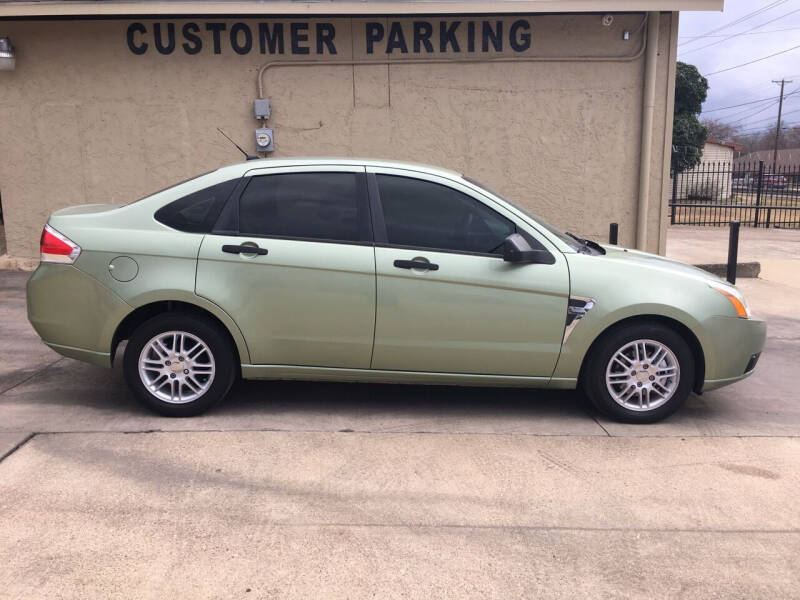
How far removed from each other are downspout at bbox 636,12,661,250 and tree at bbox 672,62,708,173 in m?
22.0

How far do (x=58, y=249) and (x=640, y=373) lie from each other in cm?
386

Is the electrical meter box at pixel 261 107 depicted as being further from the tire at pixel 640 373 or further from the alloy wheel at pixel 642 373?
the alloy wheel at pixel 642 373

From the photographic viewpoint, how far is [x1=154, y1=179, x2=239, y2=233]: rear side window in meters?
4.65

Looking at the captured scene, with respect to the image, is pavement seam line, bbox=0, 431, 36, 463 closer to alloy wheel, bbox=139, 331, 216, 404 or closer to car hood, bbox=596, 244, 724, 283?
alloy wheel, bbox=139, 331, 216, 404

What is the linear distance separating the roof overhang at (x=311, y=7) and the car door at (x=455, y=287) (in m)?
4.68

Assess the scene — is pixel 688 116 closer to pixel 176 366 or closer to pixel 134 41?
pixel 134 41

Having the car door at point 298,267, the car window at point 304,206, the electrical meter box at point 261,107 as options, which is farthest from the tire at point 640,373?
the electrical meter box at point 261,107

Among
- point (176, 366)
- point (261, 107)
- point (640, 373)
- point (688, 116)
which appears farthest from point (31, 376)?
point (688, 116)

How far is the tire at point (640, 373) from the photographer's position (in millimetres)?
4629

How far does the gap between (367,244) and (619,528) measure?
2.25 metres

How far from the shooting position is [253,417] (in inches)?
188

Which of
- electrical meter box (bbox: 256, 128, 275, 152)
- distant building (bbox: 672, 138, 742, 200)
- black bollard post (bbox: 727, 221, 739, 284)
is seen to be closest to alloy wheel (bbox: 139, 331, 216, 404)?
electrical meter box (bbox: 256, 128, 275, 152)

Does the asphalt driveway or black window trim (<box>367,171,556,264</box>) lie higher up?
black window trim (<box>367,171,556,264</box>)

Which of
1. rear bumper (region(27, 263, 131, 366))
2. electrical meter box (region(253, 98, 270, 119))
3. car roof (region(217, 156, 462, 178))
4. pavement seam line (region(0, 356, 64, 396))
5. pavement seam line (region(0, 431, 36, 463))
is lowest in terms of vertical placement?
pavement seam line (region(0, 431, 36, 463))
